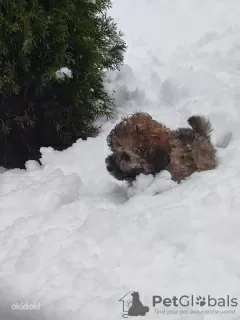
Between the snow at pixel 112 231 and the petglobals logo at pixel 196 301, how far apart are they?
22 mm

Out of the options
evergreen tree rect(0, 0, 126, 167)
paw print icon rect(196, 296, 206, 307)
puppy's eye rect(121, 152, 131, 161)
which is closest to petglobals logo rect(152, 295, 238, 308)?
paw print icon rect(196, 296, 206, 307)

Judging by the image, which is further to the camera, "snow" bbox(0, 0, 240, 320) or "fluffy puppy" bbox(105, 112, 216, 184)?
"fluffy puppy" bbox(105, 112, 216, 184)

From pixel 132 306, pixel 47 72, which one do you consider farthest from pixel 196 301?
pixel 47 72

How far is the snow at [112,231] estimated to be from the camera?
1986mm

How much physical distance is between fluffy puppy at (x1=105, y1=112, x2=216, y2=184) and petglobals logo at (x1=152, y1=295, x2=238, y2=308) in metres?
1.01

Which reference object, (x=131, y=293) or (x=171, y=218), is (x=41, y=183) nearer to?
(x=171, y=218)

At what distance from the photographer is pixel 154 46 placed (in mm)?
6078

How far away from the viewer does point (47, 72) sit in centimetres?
325

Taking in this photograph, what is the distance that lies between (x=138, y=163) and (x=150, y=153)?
10cm

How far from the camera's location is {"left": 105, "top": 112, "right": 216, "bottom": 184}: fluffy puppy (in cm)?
288

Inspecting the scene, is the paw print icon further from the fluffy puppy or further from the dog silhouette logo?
the fluffy puppy

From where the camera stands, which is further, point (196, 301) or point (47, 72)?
point (47, 72)

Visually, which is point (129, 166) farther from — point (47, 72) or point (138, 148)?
point (47, 72)

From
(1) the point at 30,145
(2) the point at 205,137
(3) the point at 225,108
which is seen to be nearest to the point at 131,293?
(2) the point at 205,137
